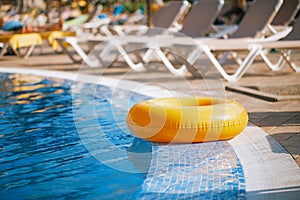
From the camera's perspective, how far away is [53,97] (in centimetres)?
707

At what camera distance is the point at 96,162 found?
4145mm

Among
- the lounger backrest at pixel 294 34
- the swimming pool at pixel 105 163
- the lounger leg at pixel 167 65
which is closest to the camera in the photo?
the swimming pool at pixel 105 163

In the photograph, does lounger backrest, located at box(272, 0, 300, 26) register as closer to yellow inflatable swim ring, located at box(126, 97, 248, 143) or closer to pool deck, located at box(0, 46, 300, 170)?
pool deck, located at box(0, 46, 300, 170)

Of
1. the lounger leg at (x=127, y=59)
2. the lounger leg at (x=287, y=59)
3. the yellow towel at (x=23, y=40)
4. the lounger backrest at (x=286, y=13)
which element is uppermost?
the lounger backrest at (x=286, y=13)

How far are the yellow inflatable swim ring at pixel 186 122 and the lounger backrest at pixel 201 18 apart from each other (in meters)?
5.63

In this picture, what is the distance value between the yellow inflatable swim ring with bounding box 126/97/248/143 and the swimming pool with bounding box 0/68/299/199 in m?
0.10

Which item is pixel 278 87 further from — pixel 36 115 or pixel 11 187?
pixel 11 187

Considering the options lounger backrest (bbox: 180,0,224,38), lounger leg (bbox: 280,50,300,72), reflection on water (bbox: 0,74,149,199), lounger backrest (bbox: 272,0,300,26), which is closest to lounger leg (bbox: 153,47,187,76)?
reflection on water (bbox: 0,74,149,199)

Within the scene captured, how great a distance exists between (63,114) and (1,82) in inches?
112

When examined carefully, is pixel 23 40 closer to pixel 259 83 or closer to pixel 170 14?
pixel 170 14

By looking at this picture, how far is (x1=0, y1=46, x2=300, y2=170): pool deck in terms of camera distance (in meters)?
4.47

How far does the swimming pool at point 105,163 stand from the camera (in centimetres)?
340

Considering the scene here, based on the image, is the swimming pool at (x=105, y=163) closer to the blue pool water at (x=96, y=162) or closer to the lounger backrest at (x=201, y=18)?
Answer: the blue pool water at (x=96, y=162)

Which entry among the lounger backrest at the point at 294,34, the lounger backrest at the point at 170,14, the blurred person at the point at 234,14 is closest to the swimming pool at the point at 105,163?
the lounger backrest at the point at 294,34
